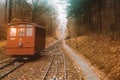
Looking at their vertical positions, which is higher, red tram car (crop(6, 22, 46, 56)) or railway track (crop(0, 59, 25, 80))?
red tram car (crop(6, 22, 46, 56))

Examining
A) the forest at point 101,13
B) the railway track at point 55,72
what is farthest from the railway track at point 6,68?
the forest at point 101,13

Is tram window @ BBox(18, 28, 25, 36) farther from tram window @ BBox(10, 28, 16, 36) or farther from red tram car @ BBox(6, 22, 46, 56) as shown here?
tram window @ BBox(10, 28, 16, 36)

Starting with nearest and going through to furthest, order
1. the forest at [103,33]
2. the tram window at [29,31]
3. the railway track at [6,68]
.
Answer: the railway track at [6,68]
the forest at [103,33]
the tram window at [29,31]

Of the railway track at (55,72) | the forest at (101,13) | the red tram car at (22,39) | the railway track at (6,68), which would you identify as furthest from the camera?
the forest at (101,13)

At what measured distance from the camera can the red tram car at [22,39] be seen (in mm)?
21641

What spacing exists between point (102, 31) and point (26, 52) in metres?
10.3

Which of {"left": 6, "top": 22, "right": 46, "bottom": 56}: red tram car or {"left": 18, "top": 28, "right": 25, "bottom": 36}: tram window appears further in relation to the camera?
{"left": 18, "top": 28, "right": 25, "bottom": 36}: tram window

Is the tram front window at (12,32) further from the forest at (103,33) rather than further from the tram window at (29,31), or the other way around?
the forest at (103,33)

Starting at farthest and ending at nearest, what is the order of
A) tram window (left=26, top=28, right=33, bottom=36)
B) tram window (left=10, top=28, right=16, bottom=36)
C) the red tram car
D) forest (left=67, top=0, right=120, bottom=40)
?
forest (left=67, top=0, right=120, bottom=40) → tram window (left=10, top=28, right=16, bottom=36) → tram window (left=26, top=28, right=33, bottom=36) → the red tram car

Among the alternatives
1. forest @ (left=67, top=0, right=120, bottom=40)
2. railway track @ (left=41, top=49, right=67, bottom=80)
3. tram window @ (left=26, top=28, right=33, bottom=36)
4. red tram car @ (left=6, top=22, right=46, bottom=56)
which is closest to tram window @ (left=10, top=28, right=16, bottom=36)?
red tram car @ (left=6, top=22, right=46, bottom=56)

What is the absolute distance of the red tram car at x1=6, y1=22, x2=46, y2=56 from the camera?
2164 cm

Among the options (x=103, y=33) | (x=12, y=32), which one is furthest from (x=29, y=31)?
(x=103, y=33)

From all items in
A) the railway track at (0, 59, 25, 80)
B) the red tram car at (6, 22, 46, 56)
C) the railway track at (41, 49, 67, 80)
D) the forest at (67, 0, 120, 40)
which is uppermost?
the forest at (67, 0, 120, 40)

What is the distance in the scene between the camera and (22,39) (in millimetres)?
22016
